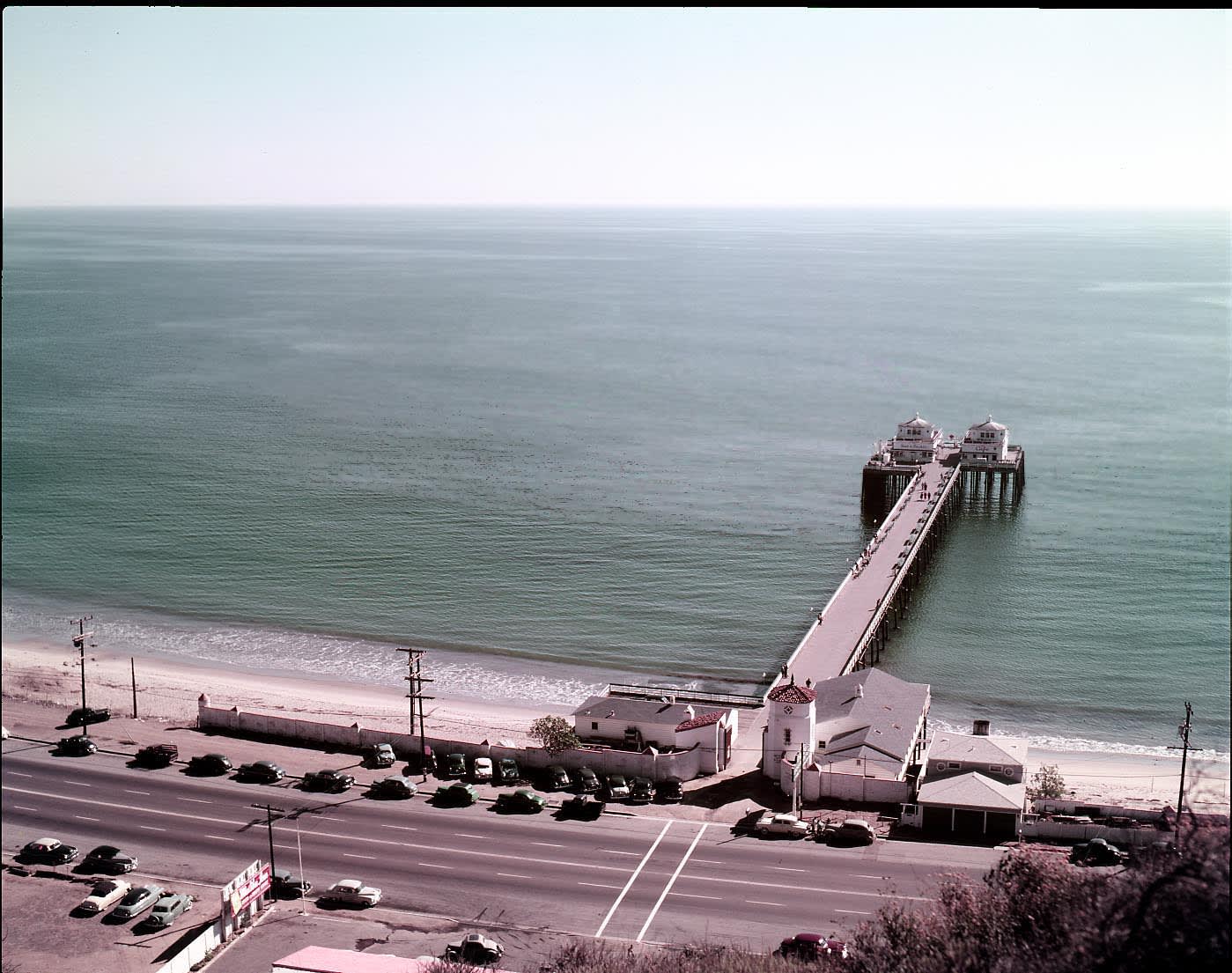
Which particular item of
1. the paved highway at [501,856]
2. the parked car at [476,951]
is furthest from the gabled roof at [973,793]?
the parked car at [476,951]

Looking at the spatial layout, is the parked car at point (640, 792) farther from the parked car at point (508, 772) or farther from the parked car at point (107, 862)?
the parked car at point (107, 862)

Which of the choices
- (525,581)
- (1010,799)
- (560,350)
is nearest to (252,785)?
(1010,799)

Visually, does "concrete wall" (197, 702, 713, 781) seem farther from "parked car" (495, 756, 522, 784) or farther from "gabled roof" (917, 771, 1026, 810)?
"gabled roof" (917, 771, 1026, 810)

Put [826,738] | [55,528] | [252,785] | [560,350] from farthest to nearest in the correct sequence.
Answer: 1. [560,350]
2. [55,528]
3. [826,738]
4. [252,785]

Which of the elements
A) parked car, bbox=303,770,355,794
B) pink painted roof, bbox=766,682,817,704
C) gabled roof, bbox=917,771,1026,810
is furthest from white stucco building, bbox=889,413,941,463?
parked car, bbox=303,770,355,794

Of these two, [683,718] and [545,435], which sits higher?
[545,435]

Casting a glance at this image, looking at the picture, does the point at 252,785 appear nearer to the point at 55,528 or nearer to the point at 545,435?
the point at 55,528

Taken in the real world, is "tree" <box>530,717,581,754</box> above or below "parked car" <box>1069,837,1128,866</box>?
above
